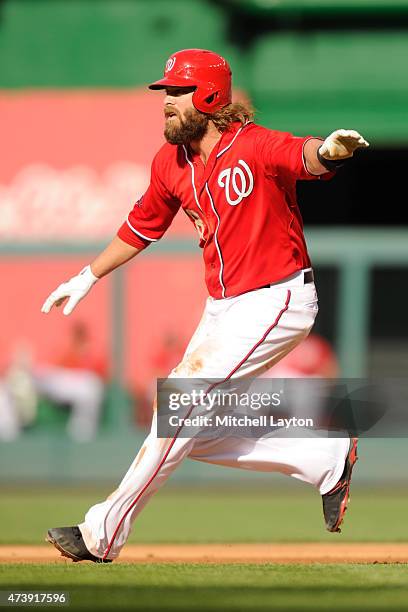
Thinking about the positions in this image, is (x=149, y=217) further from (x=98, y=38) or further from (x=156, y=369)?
(x=98, y=38)

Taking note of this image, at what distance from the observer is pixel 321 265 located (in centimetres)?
1061

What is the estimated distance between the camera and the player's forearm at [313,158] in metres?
4.91

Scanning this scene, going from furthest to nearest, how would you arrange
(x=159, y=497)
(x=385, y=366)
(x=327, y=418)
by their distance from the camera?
(x=385, y=366) → (x=159, y=497) → (x=327, y=418)

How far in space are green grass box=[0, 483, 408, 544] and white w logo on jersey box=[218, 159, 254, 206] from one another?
104 inches

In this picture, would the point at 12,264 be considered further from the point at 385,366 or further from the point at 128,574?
the point at 128,574

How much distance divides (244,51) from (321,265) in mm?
4039

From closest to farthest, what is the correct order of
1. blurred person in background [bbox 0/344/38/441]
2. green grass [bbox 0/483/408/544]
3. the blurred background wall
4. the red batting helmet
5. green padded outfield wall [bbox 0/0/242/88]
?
the red batting helmet
green grass [bbox 0/483/408/544]
blurred person in background [bbox 0/344/38/441]
the blurred background wall
green padded outfield wall [bbox 0/0/242/88]

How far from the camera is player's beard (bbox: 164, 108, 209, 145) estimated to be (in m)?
5.35

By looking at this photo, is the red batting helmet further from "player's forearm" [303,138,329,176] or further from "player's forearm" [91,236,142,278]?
"player's forearm" [91,236,142,278]

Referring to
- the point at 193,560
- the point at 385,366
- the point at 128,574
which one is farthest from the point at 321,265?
the point at 128,574

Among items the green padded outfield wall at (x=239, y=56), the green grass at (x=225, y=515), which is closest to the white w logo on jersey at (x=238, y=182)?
the green grass at (x=225, y=515)

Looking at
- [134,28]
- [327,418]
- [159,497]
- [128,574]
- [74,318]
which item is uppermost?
[134,28]

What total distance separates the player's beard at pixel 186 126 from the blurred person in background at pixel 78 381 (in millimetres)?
5321

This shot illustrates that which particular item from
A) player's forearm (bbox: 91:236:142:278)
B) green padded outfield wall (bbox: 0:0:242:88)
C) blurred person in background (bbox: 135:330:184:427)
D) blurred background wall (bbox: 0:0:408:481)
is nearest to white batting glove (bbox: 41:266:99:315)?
player's forearm (bbox: 91:236:142:278)
